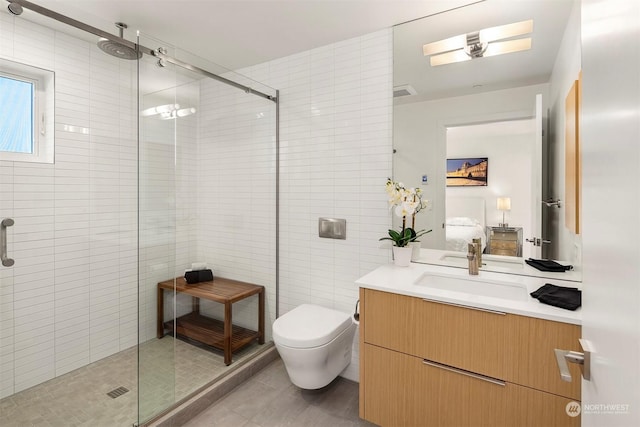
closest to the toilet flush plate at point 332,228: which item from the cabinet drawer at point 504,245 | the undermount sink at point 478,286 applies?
the undermount sink at point 478,286

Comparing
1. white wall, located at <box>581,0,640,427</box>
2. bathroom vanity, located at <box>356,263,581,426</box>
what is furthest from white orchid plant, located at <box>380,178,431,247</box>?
white wall, located at <box>581,0,640,427</box>

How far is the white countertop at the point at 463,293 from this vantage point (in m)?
1.24

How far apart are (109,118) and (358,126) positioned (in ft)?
5.79

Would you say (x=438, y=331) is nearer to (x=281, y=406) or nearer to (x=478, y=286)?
(x=478, y=286)

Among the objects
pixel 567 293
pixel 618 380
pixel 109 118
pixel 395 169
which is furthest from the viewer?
pixel 109 118

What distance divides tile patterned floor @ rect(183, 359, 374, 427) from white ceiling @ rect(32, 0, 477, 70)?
240cm

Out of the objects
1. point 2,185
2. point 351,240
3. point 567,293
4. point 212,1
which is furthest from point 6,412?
point 567,293

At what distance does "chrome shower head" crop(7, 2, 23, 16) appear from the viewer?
141 centimetres

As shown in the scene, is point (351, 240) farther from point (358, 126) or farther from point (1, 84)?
point (1, 84)

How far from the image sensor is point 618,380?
0.52 meters

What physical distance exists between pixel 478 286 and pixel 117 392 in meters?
2.24

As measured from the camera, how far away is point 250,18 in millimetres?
1960

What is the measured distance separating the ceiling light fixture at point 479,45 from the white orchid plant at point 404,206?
81cm

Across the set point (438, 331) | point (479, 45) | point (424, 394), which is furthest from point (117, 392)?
point (479, 45)
